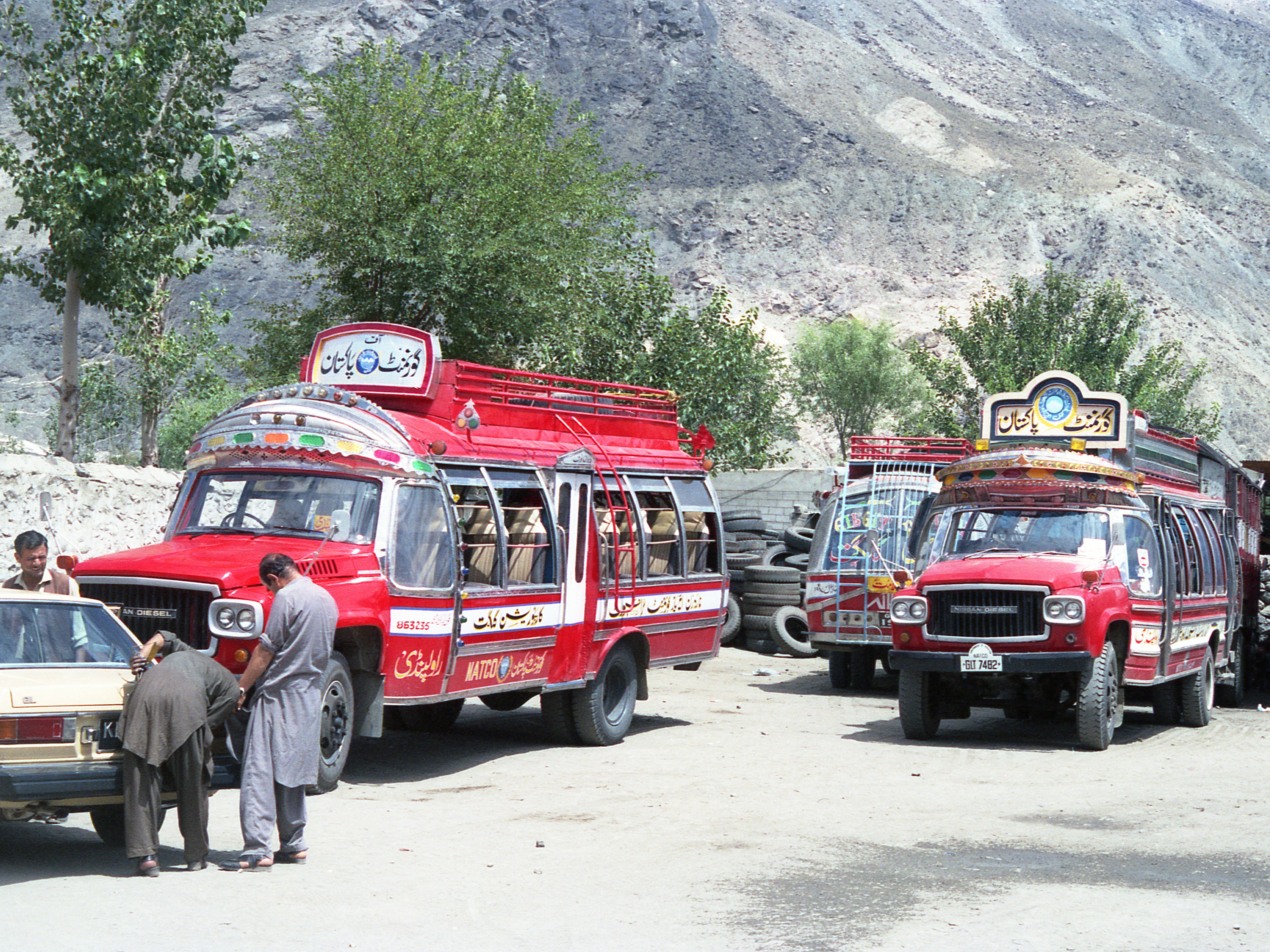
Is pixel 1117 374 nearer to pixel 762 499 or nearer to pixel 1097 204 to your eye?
pixel 762 499

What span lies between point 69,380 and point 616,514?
7848 mm

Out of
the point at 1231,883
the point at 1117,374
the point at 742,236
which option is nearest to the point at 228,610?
the point at 1231,883

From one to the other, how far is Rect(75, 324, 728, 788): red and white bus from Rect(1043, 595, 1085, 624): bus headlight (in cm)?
367

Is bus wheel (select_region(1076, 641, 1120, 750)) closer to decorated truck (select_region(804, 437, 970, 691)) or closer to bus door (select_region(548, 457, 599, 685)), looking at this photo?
decorated truck (select_region(804, 437, 970, 691))

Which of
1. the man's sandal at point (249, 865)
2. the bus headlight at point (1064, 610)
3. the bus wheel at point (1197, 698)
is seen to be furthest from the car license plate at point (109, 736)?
the bus wheel at point (1197, 698)

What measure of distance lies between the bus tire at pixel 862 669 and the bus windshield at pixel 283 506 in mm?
9760

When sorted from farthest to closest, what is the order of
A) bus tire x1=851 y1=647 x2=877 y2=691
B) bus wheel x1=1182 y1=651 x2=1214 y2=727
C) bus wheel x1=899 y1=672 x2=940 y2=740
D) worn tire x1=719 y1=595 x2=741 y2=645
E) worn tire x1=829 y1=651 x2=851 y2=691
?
worn tire x1=719 y1=595 x2=741 y2=645
worn tire x1=829 y1=651 x2=851 y2=691
bus tire x1=851 y1=647 x2=877 y2=691
bus wheel x1=1182 y1=651 x2=1214 y2=727
bus wheel x1=899 y1=672 x2=940 y2=740

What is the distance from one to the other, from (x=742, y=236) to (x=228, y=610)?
89404mm

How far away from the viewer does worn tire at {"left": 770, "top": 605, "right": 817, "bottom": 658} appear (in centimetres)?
2369

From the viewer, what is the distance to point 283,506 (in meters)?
11.0

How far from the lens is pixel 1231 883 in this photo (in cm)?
808

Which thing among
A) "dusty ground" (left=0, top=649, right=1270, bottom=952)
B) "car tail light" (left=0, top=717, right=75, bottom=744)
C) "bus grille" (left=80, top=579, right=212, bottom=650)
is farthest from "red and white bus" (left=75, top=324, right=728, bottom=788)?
"car tail light" (left=0, top=717, right=75, bottom=744)

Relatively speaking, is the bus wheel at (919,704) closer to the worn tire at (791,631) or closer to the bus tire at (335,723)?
the bus tire at (335,723)

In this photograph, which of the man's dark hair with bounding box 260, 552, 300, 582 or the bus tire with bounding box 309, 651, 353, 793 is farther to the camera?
the bus tire with bounding box 309, 651, 353, 793
